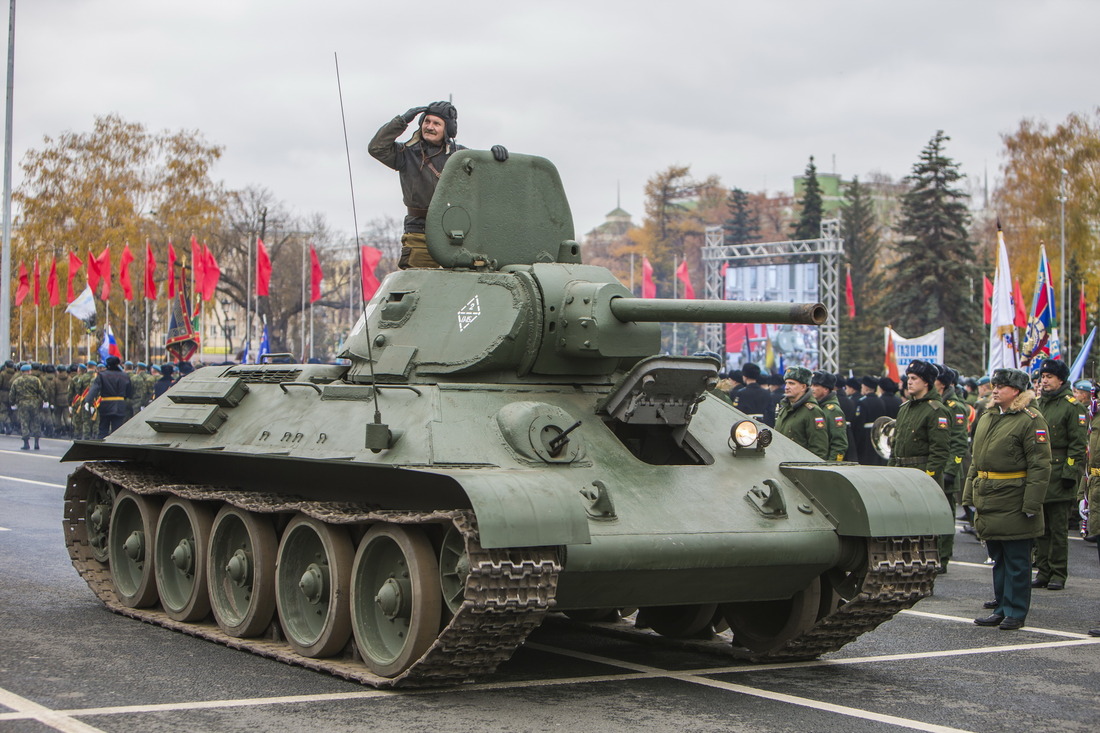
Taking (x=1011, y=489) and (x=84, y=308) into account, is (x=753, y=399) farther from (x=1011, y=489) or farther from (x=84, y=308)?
(x=84, y=308)

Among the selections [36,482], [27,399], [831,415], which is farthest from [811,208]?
[831,415]

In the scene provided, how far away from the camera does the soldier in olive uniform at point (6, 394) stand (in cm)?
3438

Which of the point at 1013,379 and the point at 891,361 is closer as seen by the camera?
the point at 1013,379

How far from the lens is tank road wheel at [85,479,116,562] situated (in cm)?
1236

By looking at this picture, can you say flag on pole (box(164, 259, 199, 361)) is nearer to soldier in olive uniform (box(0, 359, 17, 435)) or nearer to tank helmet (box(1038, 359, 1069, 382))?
soldier in olive uniform (box(0, 359, 17, 435))

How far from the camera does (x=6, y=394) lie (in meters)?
35.3

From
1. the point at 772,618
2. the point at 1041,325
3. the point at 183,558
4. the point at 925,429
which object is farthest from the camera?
the point at 1041,325

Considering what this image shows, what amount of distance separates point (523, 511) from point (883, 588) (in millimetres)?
2622

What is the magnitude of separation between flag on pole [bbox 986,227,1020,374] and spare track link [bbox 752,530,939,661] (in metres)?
14.0

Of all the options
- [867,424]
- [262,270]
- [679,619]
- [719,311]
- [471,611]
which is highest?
[262,270]

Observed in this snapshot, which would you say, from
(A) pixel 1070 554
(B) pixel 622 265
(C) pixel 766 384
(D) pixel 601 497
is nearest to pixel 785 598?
(D) pixel 601 497

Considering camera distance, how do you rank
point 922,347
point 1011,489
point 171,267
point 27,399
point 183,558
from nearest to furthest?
1. point 183,558
2. point 1011,489
3. point 922,347
4. point 27,399
5. point 171,267

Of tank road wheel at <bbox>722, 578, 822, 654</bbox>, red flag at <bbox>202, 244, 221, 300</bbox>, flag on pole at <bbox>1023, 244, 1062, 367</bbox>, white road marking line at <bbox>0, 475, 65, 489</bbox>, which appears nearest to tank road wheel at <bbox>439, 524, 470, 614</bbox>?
tank road wheel at <bbox>722, 578, 822, 654</bbox>

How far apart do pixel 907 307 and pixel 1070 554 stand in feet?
133
